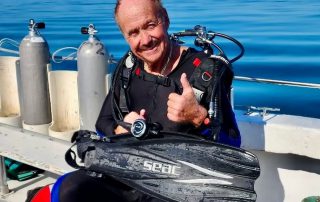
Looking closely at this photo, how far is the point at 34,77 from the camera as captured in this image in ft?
8.50

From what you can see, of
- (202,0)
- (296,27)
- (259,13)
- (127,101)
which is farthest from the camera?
(202,0)

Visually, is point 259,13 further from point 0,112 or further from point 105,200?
point 105,200

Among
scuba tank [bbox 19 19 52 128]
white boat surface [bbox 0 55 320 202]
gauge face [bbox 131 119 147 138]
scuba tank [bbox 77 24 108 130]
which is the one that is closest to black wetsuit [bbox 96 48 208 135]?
gauge face [bbox 131 119 147 138]

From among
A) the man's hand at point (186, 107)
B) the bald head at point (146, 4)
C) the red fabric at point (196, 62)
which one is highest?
the bald head at point (146, 4)

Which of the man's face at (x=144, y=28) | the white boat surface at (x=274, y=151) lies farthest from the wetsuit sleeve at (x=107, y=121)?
the white boat surface at (x=274, y=151)

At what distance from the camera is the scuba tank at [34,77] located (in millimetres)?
2537

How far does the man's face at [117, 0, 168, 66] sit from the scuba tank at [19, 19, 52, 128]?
1.25 meters

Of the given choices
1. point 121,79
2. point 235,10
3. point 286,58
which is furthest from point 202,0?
point 121,79

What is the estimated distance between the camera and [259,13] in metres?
10.1

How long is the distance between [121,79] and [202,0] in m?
12.3

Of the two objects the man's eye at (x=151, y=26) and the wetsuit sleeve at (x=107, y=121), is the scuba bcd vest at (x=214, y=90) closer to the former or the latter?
the wetsuit sleeve at (x=107, y=121)

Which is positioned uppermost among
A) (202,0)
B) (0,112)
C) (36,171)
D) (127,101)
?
(202,0)

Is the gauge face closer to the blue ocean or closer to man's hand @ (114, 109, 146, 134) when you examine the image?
man's hand @ (114, 109, 146, 134)

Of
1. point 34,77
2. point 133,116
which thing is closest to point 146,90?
point 133,116
